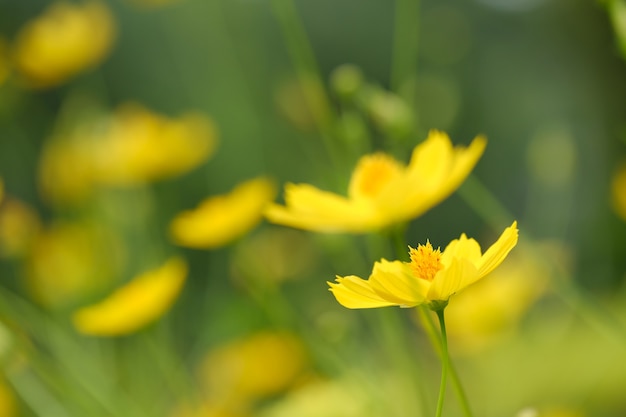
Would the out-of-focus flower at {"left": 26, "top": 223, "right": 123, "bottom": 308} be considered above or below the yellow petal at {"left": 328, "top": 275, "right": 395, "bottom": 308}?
below

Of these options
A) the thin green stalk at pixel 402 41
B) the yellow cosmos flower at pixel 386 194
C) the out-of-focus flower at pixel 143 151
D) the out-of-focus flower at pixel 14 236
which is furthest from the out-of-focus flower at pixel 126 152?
the yellow cosmos flower at pixel 386 194

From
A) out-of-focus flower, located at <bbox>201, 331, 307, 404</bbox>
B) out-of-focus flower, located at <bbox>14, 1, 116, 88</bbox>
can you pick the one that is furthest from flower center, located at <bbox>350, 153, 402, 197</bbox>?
out-of-focus flower, located at <bbox>14, 1, 116, 88</bbox>

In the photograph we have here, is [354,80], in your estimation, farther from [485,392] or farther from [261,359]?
[261,359]

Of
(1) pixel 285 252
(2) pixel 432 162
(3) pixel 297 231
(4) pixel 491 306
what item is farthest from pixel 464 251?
(3) pixel 297 231

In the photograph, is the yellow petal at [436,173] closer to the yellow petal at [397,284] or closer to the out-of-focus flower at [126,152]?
the yellow petal at [397,284]

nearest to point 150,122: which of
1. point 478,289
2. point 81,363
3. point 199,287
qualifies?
point 81,363

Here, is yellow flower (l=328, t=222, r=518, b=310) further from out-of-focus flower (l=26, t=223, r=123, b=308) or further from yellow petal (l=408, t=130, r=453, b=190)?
out-of-focus flower (l=26, t=223, r=123, b=308)

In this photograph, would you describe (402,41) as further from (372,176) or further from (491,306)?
(372,176)
